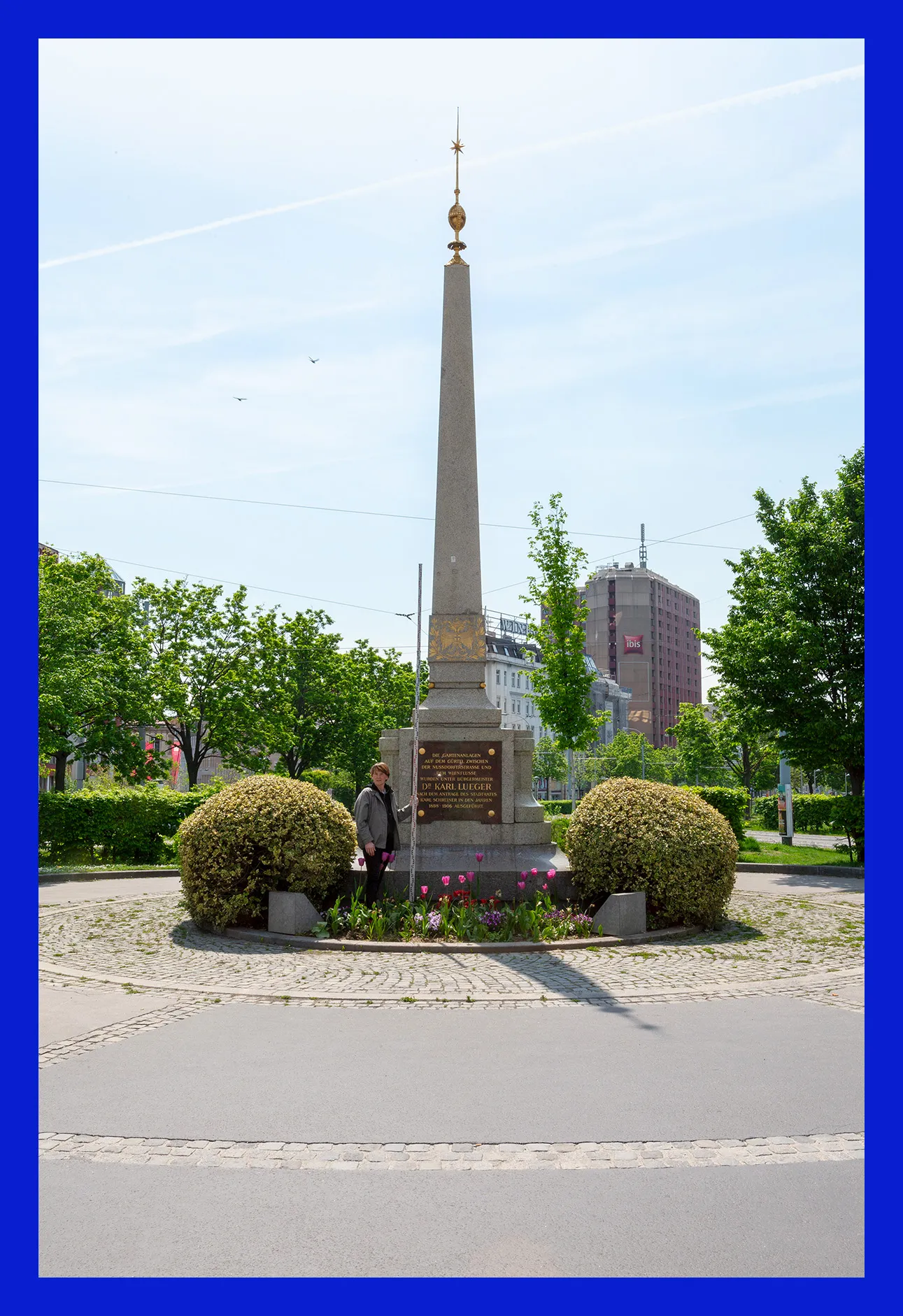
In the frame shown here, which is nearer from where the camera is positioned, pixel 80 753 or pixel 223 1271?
pixel 223 1271

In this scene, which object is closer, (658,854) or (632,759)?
(658,854)

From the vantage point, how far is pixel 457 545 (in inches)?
559

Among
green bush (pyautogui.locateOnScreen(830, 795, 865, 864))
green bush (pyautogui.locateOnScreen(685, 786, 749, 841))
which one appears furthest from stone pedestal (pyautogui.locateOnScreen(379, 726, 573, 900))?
green bush (pyautogui.locateOnScreen(830, 795, 865, 864))

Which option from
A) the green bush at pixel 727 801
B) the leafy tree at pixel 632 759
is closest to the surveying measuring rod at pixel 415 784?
the green bush at pixel 727 801

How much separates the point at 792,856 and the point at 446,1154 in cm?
2006

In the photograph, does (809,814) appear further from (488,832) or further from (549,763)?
(488,832)

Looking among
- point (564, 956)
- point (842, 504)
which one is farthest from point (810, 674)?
point (564, 956)

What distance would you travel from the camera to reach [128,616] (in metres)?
33.4

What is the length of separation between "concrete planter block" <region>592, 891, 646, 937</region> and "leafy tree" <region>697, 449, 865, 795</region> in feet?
37.7

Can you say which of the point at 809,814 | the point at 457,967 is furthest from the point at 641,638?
the point at 457,967

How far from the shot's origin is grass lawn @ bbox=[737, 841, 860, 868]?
21647 mm

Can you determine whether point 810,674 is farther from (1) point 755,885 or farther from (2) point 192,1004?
(2) point 192,1004

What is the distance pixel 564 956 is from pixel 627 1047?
3428 mm

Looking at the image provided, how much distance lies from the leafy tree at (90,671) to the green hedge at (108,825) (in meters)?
1.37
